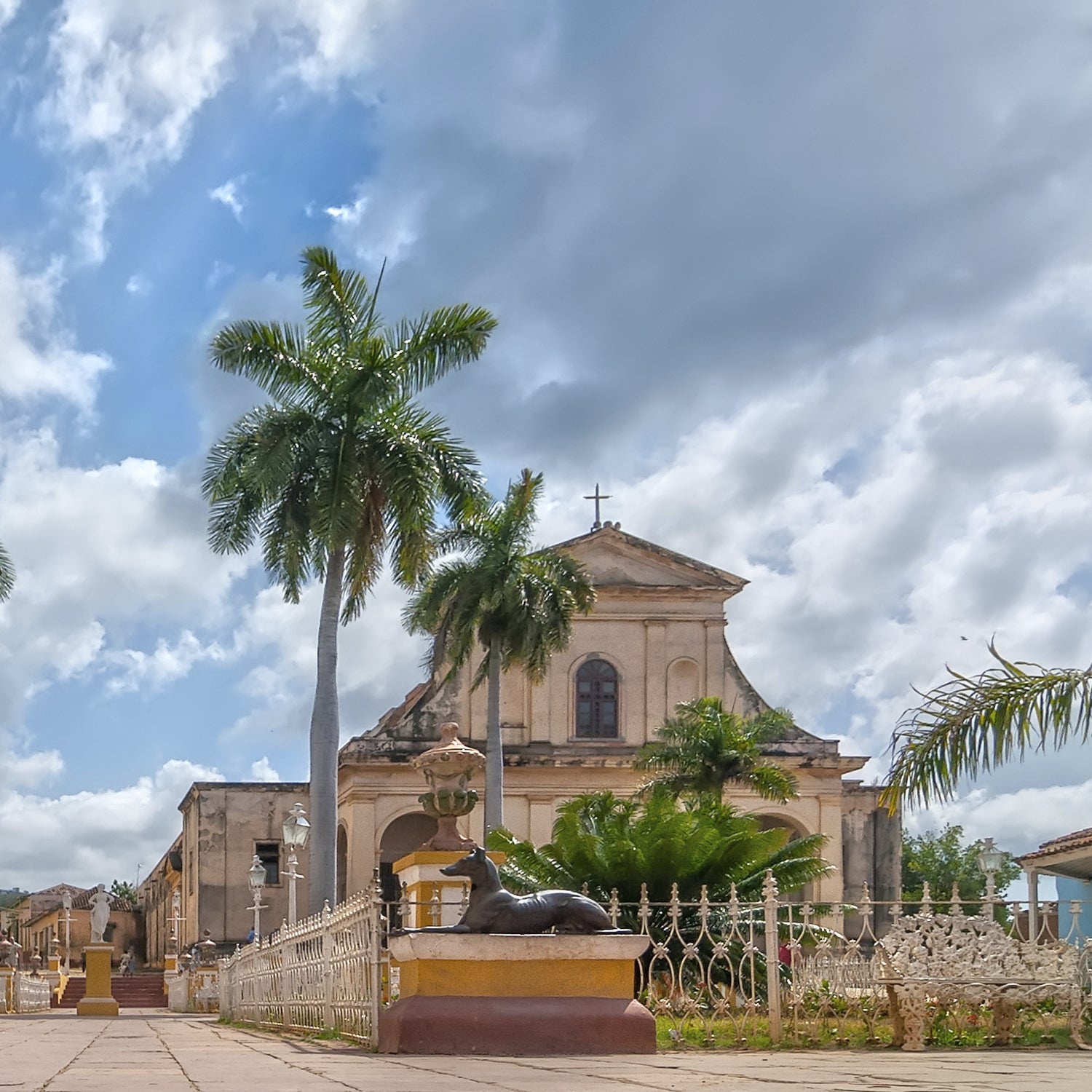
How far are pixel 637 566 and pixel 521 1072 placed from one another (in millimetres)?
→ 32366

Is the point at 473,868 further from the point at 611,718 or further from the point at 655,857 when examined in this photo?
the point at 611,718

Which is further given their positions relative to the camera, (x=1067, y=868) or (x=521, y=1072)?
(x=1067, y=868)

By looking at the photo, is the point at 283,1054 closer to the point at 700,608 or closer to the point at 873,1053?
the point at 873,1053

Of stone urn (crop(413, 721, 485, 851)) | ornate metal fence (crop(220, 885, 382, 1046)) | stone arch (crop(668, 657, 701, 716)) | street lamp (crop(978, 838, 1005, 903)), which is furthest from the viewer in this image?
stone arch (crop(668, 657, 701, 716))

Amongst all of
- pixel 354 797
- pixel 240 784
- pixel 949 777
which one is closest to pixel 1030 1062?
pixel 949 777

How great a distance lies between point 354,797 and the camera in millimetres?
37906

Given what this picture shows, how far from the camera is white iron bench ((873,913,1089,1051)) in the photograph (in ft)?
32.9

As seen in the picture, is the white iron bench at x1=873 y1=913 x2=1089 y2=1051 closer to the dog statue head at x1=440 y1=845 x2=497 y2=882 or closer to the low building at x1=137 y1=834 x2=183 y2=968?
the dog statue head at x1=440 y1=845 x2=497 y2=882

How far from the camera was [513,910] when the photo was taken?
373 inches

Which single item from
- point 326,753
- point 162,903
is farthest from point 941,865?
point 326,753

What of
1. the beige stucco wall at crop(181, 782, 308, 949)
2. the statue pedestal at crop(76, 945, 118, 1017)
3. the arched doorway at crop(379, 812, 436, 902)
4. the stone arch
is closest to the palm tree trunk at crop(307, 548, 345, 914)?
the statue pedestal at crop(76, 945, 118, 1017)

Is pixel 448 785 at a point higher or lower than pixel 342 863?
higher

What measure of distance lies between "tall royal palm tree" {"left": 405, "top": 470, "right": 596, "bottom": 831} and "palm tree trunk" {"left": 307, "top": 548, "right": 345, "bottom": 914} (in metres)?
7.82

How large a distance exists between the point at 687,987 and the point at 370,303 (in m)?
12.7
